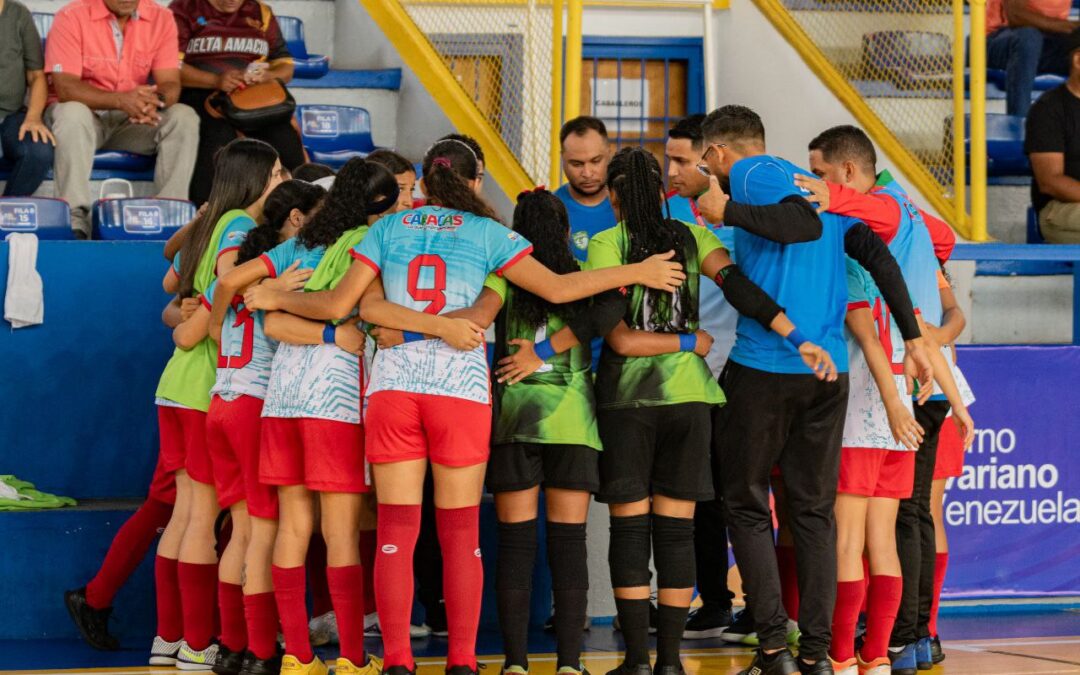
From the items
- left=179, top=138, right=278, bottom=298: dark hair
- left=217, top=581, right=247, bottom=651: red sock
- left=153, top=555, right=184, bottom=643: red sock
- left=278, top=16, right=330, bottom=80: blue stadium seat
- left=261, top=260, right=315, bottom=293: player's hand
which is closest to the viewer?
left=261, top=260, right=315, bottom=293: player's hand

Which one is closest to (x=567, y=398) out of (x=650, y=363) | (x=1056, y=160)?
(x=650, y=363)

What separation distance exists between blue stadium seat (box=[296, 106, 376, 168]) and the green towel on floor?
9.87 feet

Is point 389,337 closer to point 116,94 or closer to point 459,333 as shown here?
point 459,333

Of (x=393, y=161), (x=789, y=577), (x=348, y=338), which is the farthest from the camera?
(x=789, y=577)

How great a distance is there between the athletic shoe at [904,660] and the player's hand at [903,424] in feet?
2.81

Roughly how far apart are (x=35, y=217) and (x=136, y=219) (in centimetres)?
46

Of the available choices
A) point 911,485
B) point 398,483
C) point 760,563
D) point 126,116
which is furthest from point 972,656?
point 126,116

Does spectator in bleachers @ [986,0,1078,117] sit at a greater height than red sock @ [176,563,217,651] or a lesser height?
greater

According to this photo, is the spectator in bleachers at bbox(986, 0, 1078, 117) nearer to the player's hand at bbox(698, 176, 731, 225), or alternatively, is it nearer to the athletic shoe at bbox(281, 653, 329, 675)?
the player's hand at bbox(698, 176, 731, 225)

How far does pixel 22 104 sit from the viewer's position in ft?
25.0

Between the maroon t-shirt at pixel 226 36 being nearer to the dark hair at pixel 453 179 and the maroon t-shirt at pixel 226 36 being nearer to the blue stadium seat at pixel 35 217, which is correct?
the blue stadium seat at pixel 35 217

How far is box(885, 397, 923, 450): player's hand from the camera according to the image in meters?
4.75

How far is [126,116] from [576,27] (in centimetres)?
255

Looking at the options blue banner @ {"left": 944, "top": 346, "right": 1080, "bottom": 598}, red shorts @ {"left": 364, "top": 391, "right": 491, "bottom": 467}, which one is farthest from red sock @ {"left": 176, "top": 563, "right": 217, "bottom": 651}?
blue banner @ {"left": 944, "top": 346, "right": 1080, "bottom": 598}
